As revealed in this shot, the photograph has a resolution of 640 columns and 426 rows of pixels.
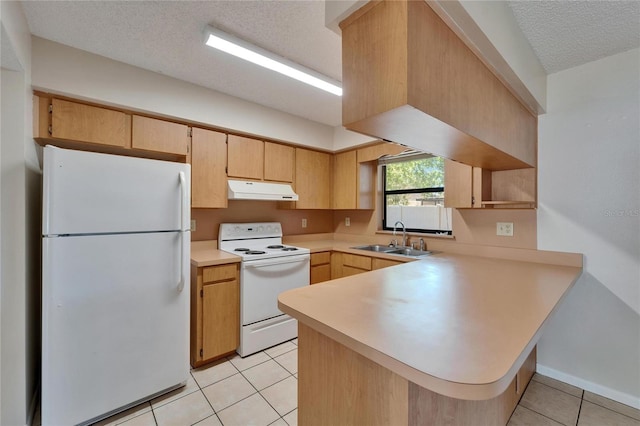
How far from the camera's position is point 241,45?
1729 millimetres

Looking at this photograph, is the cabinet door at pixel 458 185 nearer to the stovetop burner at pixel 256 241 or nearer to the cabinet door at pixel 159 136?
the stovetop burner at pixel 256 241

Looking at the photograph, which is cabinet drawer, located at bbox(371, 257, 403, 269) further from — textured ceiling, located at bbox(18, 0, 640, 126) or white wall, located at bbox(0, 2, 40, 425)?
white wall, located at bbox(0, 2, 40, 425)

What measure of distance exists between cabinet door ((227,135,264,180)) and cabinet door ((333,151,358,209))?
3.58 feet

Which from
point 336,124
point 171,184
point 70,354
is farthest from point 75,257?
point 336,124

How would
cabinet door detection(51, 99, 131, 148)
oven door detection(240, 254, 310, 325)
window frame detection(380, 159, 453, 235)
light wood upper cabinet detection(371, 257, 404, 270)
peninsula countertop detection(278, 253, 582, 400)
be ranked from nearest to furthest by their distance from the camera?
peninsula countertop detection(278, 253, 582, 400), cabinet door detection(51, 99, 131, 148), oven door detection(240, 254, 310, 325), light wood upper cabinet detection(371, 257, 404, 270), window frame detection(380, 159, 453, 235)

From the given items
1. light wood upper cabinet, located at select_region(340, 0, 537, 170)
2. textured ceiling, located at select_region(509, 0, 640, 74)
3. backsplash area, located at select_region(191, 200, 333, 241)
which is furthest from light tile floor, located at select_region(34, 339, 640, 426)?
textured ceiling, located at select_region(509, 0, 640, 74)

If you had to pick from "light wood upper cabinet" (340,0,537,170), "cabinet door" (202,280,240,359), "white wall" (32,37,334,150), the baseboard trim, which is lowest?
the baseboard trim

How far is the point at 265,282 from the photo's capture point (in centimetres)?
251

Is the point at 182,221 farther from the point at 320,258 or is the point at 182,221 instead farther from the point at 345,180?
the point at 345,180

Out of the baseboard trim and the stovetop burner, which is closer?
the baseboard trim

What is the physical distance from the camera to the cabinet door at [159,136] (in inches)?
85.9

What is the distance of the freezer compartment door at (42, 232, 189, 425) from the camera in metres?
1.52

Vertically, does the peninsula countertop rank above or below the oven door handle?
above

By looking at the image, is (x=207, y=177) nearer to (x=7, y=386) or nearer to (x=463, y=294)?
(x=7, y=386)
